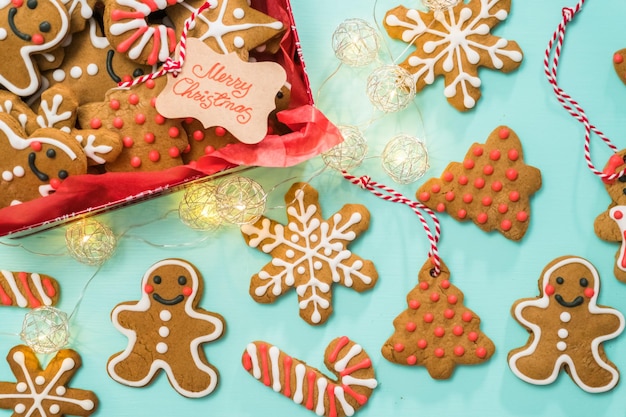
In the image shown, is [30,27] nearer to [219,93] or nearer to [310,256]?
[219,93]

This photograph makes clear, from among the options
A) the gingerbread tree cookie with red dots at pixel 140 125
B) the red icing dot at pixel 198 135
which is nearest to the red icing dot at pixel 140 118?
the gingerbread tree cookie with red dots at pixel 140 125

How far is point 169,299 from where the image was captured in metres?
1.82

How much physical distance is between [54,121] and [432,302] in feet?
3.35

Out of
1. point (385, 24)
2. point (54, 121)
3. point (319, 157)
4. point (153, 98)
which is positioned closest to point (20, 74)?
point (54, 121)

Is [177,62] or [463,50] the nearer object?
[177,62]

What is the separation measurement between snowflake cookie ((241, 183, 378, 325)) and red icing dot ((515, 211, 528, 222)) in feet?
1.22

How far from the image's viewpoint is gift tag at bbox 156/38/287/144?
167 centimetres

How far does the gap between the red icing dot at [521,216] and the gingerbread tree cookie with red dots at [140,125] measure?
0.84 meters

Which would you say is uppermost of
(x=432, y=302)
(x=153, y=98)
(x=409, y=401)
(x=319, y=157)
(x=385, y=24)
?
(x=385, y=24)

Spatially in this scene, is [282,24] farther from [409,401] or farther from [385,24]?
[409,401]

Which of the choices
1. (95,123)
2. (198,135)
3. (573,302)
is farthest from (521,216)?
(95,123)

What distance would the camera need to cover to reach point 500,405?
181 cm

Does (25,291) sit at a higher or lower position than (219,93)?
lower

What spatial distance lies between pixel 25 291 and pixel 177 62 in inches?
28.3
